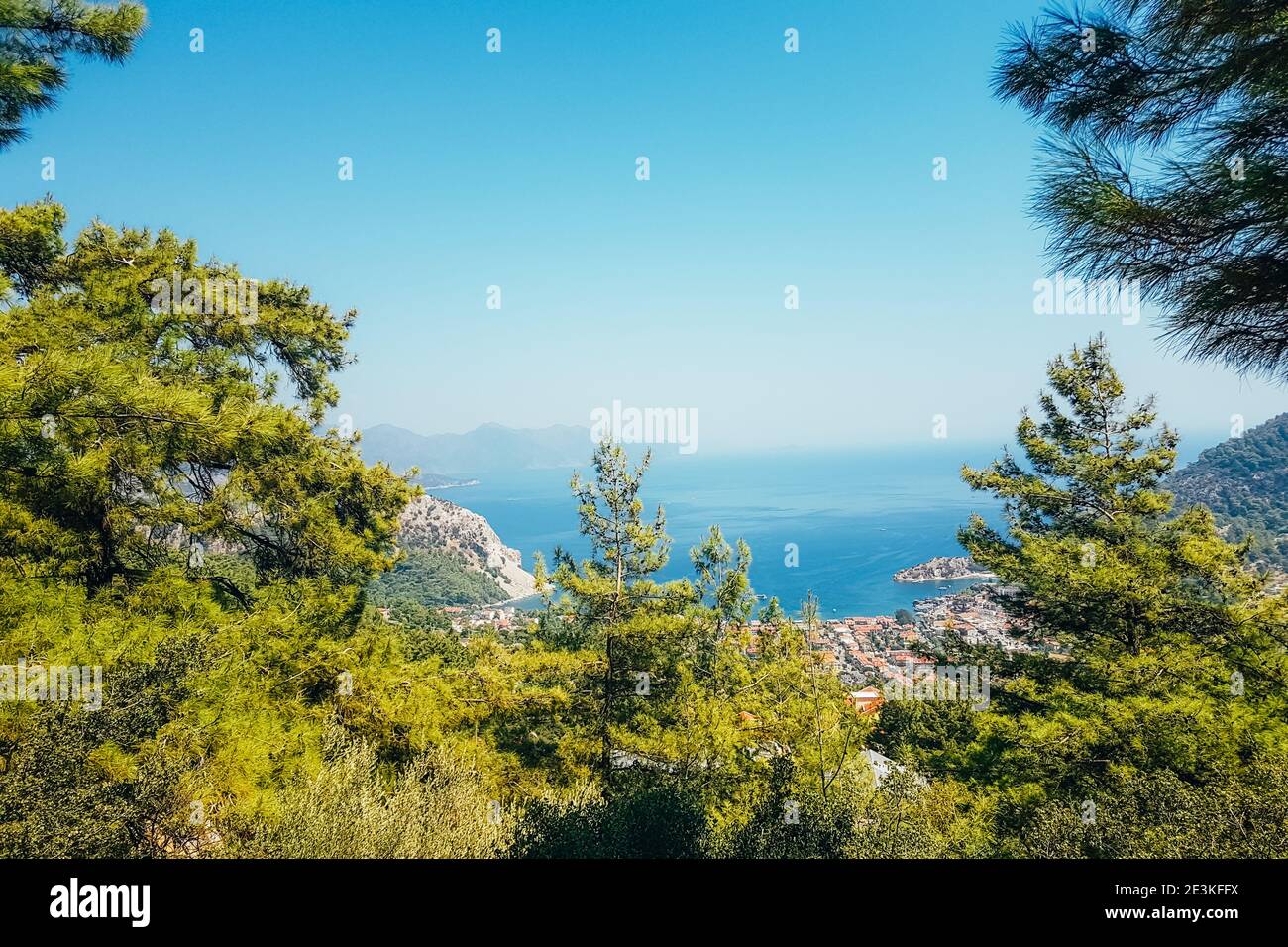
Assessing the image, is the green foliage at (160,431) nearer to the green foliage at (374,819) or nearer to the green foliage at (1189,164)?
the green foliage at (374,819)

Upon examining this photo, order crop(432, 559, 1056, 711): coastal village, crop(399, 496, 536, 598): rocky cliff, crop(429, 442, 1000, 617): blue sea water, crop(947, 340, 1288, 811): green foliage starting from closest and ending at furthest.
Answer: crop(947, 340, 1288, 811): green foliage
crop(432, 559, 1056, 711): coastal village
crop(429, 442, 1000, 617): blue sea water
crop(399, 496, 536, 598): rocky cliff

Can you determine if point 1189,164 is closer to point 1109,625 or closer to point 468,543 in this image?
point 1109,625

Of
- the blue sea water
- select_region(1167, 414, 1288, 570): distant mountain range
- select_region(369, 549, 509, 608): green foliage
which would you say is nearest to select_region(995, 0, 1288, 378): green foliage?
the blue sea water

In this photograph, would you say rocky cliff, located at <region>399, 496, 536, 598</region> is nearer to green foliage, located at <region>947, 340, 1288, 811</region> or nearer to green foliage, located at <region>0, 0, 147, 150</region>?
green foliage, located at <region>947, 340, 1288, 811</region>

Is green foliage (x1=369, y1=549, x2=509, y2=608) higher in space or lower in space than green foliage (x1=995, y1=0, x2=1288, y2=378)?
lower
